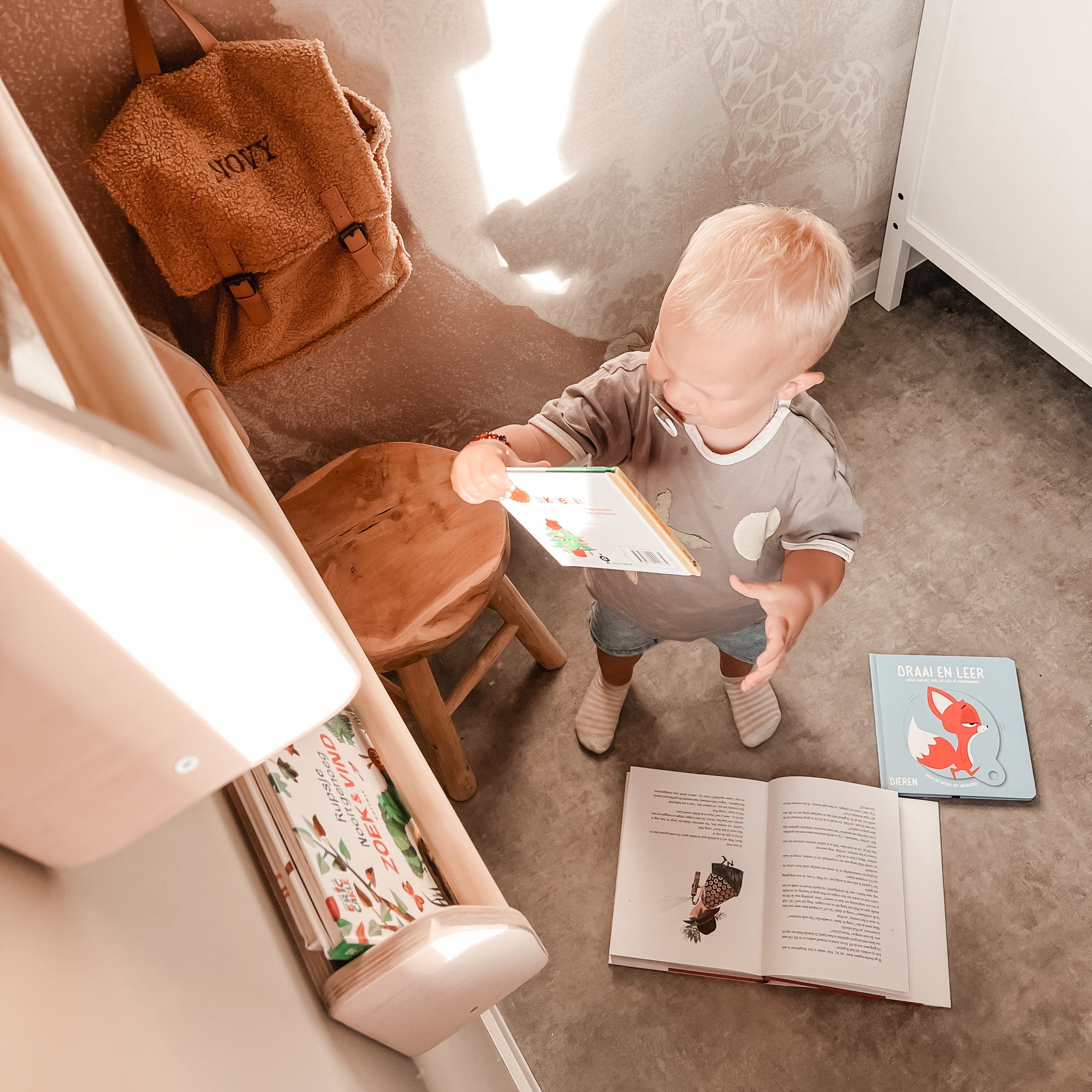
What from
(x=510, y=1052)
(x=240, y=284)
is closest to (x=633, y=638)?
(x=510, y=1052)

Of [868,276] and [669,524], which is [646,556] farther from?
[868,276]

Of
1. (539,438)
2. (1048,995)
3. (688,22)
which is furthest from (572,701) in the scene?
(688,22)

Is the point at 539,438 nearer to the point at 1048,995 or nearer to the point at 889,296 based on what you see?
the point at 1048,995

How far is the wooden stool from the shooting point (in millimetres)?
1170

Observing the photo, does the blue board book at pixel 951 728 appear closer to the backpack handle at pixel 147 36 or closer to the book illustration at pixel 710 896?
the book illustration at pixel 710 896

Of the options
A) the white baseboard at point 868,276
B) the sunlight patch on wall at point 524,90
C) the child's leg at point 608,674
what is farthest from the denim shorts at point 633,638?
the white baseboard at point 868,276

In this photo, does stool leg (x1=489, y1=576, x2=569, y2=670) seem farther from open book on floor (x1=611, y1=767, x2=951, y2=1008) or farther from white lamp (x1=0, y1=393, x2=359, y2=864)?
white lamp (x1=0, y1=393, x2=359, y2=864)

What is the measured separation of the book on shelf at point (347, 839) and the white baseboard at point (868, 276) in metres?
1.72

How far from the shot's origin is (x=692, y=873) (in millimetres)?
1412

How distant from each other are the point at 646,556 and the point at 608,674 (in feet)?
2.14

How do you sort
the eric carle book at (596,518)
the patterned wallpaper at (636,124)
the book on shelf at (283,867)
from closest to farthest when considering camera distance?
1. the book on shelf at (283,867)
2. the eric carle book at (596,518)
3. the patterned wallpaper at (636,124)

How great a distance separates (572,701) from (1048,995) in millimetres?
893

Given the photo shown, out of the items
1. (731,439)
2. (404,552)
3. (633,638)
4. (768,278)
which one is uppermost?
(768,278)

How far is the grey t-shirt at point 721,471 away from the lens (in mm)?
972
